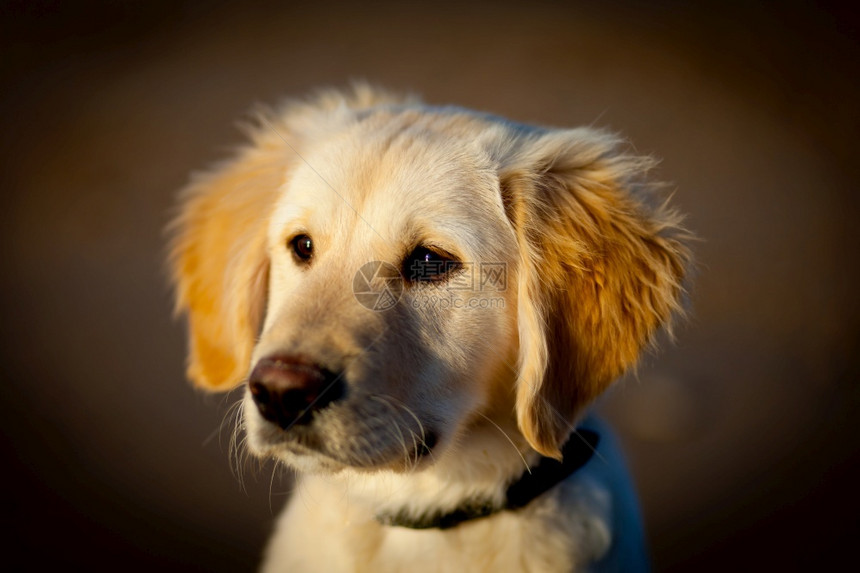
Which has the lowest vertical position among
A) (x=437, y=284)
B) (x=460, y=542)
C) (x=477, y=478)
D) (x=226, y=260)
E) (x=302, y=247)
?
(x=460, y=542)

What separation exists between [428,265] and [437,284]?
0.19 ft

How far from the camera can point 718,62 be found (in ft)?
24.1

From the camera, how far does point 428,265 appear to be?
1.83 meters

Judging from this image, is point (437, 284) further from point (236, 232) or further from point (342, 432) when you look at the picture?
point (236, 232)

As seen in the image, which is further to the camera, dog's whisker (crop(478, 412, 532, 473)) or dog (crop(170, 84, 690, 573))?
dog's whisker (crop(478, 412, 532, 473))

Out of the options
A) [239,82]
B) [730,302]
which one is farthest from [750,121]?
[239,82]

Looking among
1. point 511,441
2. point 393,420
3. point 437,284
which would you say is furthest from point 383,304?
point 511,441

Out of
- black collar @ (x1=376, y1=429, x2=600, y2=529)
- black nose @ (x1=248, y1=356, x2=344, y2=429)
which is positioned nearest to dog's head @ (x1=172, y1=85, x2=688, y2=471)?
black nose @ (x1=248, y1=356, x2=344, y2=429)

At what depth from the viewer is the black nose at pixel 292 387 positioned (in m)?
1.53

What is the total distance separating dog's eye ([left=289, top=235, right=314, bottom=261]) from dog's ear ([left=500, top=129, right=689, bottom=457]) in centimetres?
58

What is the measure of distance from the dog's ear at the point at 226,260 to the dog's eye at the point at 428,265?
0.56 meters

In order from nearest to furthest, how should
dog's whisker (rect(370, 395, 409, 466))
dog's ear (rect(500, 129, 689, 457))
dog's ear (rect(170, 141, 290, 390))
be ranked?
dog's whisker (rect(370, 395, 409, 466))
dog's ear (rect(500, 129, 689, 457))
dog's ear (rect(170, 141, 290, 390))

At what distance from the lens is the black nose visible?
1526 mm

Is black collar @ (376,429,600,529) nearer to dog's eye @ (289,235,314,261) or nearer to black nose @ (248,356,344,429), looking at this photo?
black nose @ (248,356,344,429)
